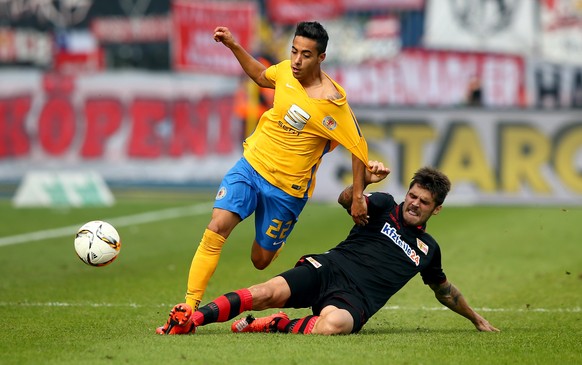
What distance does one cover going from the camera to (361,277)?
8.13 m

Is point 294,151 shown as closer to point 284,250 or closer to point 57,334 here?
point 57,334

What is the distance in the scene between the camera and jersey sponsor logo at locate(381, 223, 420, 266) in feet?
26.8

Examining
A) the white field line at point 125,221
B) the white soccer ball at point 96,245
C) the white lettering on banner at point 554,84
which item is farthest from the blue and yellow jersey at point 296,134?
the white lettering on banner at point 554,84

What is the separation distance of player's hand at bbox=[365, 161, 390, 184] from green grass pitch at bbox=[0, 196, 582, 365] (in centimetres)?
112

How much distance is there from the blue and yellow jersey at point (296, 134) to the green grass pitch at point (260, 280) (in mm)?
1243

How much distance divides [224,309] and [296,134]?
1.56 metres

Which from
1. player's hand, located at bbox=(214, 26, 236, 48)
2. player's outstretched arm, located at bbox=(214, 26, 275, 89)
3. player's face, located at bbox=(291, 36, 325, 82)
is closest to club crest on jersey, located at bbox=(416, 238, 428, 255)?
player's face, located at bbox=(291, 36, 325, 82)

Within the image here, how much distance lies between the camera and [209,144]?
26953 millimetres

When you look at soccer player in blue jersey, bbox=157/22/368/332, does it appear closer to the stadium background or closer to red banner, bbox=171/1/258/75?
the stadium background

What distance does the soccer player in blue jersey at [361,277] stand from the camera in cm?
774

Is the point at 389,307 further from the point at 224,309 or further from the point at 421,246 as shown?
the point at 224,309

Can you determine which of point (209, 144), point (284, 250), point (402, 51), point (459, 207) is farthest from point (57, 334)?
point (402, 51)

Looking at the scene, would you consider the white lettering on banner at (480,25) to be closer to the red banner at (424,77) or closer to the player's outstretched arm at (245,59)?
the red banner at (424,77)

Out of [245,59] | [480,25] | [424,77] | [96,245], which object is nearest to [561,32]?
[480,25]
